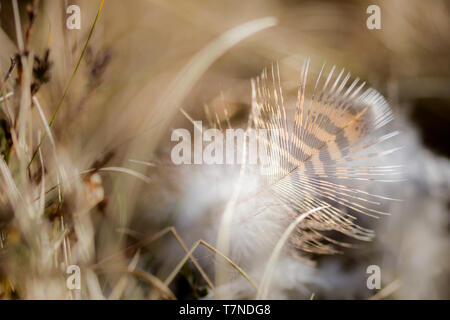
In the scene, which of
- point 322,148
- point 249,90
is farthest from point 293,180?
point 249,90

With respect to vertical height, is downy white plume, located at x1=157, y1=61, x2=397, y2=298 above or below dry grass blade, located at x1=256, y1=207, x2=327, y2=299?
above

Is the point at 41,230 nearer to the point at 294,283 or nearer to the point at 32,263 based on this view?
the point at 32,263

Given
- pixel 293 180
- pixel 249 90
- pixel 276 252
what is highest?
pixel 249 90

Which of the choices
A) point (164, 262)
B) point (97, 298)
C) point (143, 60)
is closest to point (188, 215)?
point (164, 262)

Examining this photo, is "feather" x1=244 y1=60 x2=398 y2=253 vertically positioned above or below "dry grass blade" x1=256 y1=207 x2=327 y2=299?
above

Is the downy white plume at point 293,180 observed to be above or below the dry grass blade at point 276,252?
above

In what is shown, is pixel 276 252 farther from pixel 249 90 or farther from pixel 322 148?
pixel 249 90

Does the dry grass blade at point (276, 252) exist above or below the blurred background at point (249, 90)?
below
